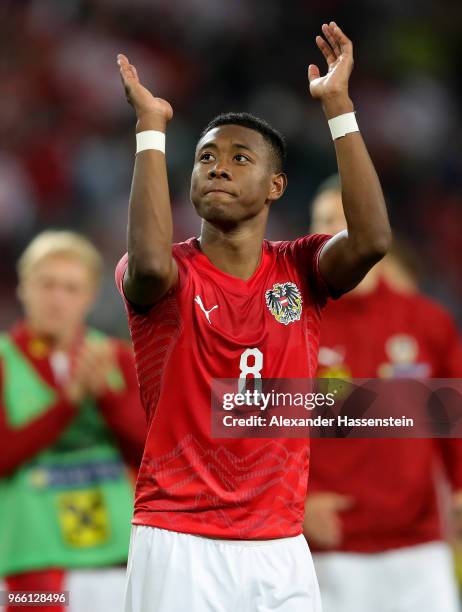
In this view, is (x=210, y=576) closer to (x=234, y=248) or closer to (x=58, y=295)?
(x=234, y=248)

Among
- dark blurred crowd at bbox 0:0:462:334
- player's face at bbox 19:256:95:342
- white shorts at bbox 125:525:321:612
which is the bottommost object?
white shorts at bbox 125:525:321:612

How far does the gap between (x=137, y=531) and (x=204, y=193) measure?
2.97 ft

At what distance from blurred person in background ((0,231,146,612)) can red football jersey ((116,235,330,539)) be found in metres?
1.82

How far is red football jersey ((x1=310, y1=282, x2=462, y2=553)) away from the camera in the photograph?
5188mm

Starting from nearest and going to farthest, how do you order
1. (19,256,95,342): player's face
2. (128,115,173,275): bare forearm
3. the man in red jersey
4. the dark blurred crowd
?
1. (128,115,173,275): bare forearm
2. (19,256,95,342): player's face
3. the man in red jersey
4. the dark blurred crowd

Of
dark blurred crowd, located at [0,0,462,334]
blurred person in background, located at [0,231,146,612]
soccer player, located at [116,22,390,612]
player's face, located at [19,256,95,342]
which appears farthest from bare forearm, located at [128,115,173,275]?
dark blurred crowd, located at [0,0,462,334]

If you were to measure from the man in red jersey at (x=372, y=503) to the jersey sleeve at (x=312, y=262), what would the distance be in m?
1.97

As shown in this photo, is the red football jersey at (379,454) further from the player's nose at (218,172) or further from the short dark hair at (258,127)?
the player's nose at (218,172)

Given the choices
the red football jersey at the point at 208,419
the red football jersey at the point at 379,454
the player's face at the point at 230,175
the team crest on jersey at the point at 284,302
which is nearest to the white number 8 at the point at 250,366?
the red football jersey at the point at 208,419

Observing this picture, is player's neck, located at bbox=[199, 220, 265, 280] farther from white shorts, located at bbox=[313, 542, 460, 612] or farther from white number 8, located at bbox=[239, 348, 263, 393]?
white shorts, located at bbox=[313, 542, 460, 612]

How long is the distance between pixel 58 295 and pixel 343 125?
8.06 feet

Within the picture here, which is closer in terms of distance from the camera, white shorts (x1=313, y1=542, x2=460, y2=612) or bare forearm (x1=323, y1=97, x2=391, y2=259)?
bare forearm (x1=323, y1=97, x2=391, y2=259)

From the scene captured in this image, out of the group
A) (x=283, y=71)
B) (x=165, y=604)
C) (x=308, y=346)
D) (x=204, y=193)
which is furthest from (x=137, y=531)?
(x=283, y=71)

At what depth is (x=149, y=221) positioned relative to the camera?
2746 mm
